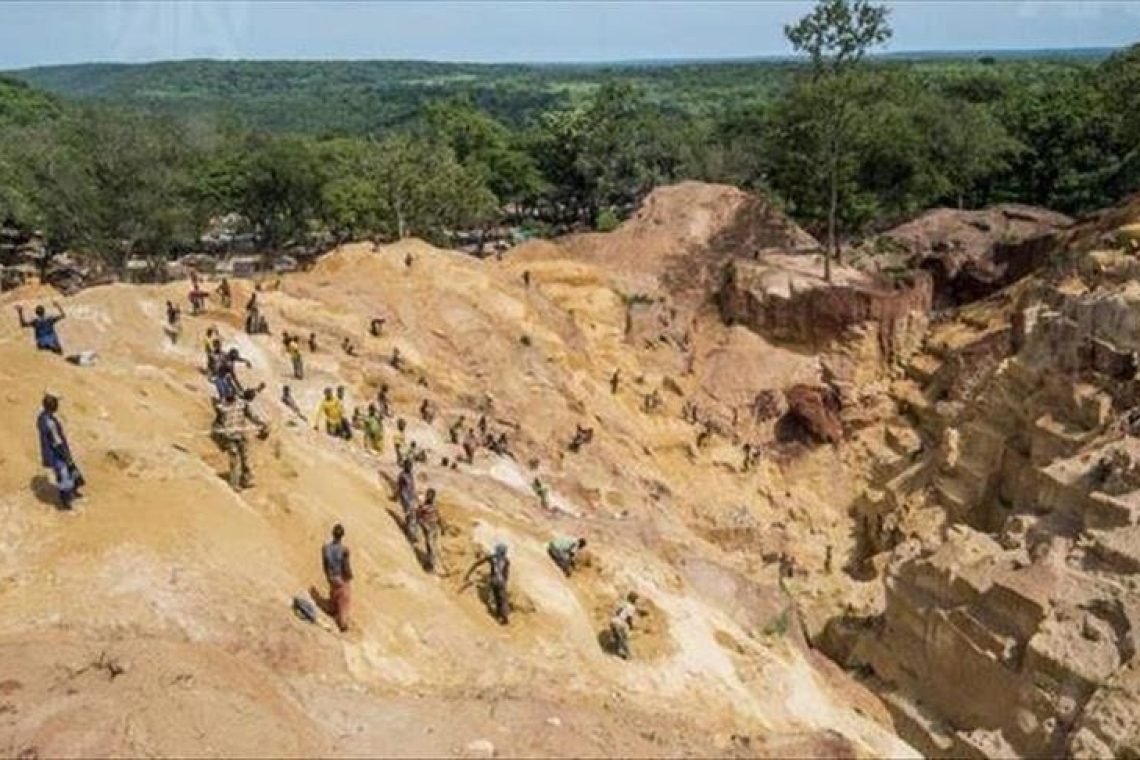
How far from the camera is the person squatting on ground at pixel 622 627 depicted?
722 inches

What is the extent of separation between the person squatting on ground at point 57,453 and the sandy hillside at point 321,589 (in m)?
0.35

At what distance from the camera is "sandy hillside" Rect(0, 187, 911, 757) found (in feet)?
43.0

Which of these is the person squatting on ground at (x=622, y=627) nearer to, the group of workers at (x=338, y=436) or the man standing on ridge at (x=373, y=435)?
the group of workers at (x=338, y=436)

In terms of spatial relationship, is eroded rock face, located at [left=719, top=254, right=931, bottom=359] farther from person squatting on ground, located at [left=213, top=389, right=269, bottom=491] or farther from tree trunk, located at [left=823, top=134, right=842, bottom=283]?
person squatting on ground, located at [left=213, top=389, right=269, bottom=491]

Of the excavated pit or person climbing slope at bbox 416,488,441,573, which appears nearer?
the excavated pit

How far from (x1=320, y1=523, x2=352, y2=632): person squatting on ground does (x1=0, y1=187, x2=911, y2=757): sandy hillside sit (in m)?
0.35

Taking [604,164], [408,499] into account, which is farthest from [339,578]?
[604,164]

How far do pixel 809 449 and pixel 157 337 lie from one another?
23945mm

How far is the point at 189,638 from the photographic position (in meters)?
14.0

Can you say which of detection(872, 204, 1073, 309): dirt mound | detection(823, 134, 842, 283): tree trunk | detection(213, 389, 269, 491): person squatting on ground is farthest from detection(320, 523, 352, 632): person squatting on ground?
detection(872, 204, 1073, 309): dirt mound

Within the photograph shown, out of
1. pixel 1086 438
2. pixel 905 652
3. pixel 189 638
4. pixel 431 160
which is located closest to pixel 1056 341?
pixel 1086 438

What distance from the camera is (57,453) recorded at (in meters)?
15.3

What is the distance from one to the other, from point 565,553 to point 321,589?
539 cm

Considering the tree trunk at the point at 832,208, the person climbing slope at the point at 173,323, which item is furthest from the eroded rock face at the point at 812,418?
the person climbing slope at the point at 173,323
